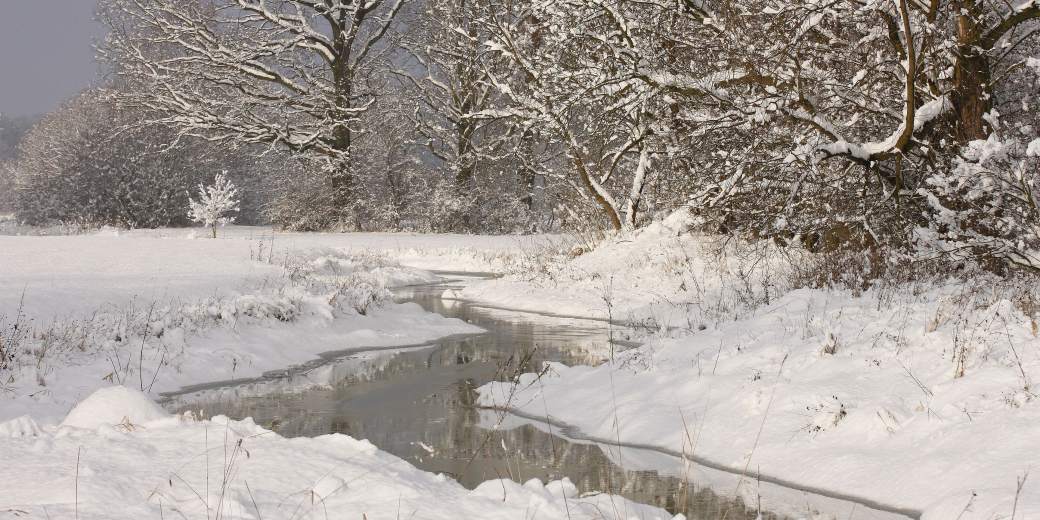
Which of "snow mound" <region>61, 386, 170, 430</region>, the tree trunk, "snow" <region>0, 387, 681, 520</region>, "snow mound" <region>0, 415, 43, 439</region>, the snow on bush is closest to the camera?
"snow" <region>0, 387, 681, 520</region>

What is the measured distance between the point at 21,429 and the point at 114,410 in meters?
0.53

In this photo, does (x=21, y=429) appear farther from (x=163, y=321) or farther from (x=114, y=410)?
(x=163, y=321)

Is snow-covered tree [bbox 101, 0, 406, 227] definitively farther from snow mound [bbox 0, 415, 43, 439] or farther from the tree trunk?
snow mound [bbox 0, 415, 43, 439]

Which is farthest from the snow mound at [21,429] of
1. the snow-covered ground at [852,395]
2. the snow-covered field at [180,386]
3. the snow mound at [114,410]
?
the snow-covered ground at [852,395]

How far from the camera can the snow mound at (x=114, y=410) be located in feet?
16.7

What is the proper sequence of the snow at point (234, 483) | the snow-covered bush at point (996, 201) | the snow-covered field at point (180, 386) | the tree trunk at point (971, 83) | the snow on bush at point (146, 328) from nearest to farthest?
1. the snow at point (234, 483)
2. the snow-covered field at point (180, 386)
3. the snow on bush at point (146, 328)
4. the snow-covered bush at point (996, 201)
5. the tree trunk at point (971, 83)

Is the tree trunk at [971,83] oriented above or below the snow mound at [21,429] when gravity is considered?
above

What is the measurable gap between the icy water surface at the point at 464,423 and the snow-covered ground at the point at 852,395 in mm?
338

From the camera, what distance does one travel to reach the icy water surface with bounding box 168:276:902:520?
5.23 metres

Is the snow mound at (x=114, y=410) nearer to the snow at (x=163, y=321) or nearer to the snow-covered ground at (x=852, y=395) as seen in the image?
the snow at (x=163, y=321)

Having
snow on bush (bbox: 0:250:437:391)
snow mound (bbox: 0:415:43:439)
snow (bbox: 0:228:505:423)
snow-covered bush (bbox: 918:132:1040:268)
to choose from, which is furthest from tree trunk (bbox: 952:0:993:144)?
snow mound (bbox: 0:415:43:439)

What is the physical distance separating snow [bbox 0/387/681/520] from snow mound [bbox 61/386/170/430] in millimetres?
193

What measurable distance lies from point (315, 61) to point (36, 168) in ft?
57.6

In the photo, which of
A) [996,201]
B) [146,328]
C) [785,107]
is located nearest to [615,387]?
[996,201]
